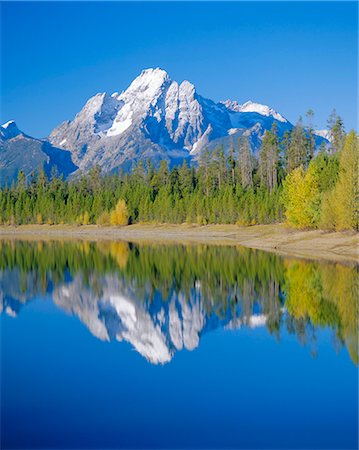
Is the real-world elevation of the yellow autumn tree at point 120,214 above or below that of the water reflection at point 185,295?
above

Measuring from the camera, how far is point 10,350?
3027cm

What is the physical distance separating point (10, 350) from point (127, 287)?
22.7 metres

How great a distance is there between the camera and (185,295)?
46812mm

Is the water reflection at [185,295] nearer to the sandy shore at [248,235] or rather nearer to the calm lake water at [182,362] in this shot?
the calm lake water at [182,362]

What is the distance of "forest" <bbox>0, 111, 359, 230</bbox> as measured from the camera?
92.2m

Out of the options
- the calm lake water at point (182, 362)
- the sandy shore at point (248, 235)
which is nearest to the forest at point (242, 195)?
the sandy shore at point (248, 235)

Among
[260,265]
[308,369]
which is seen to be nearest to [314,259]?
[260,265]

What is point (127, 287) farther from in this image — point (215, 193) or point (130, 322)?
point (215, 193)

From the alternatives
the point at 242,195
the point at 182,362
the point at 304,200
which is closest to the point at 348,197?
the point at 304,200

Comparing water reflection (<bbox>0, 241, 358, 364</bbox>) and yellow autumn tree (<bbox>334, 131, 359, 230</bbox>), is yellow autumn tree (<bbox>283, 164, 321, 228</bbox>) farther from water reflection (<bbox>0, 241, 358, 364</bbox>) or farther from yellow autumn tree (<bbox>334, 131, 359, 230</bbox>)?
water reflection (<bbox>0, 241, 358, 364</bbox>)

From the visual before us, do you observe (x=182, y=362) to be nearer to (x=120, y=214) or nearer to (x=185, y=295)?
(x=185, y=295)

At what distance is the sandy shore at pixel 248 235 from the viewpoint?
80.2 metres

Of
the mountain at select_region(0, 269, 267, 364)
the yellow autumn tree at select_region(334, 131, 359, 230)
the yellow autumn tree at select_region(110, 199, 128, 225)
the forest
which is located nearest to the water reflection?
the mountain at select_region(0, 269, 267, 364)

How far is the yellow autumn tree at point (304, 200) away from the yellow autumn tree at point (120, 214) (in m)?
64.1
